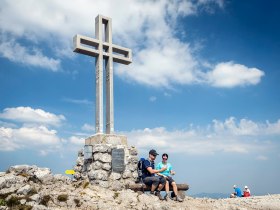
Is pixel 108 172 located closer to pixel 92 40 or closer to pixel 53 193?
pixel 53 193

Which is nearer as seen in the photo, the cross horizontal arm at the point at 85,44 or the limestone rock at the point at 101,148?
the limestone rock at the point at 101,148

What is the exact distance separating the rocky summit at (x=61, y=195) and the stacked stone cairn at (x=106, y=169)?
32 cm

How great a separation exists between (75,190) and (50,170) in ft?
3.65

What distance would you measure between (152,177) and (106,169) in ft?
5.19

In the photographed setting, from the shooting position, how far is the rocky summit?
26.4ft

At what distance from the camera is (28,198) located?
799 cm

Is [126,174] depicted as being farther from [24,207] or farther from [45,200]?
[24,207]

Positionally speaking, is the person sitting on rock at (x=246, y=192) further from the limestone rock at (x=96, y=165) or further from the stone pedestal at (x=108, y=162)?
the limestone rock at (x=96, y=165)

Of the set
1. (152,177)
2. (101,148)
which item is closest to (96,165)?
(101,148)

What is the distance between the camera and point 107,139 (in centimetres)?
1093

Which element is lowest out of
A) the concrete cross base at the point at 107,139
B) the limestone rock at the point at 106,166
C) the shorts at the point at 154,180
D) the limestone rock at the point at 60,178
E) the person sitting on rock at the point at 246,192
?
the person sitting on rock at the point at 246,192

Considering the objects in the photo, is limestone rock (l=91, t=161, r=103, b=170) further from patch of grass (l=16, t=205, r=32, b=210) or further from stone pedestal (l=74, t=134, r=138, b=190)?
patch of grass (l=16, t=205, r=32, b=210)

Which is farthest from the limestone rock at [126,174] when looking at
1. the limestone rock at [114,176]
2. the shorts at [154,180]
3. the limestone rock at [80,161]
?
the limestone rock at [80,161]

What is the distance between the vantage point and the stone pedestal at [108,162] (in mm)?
10219
